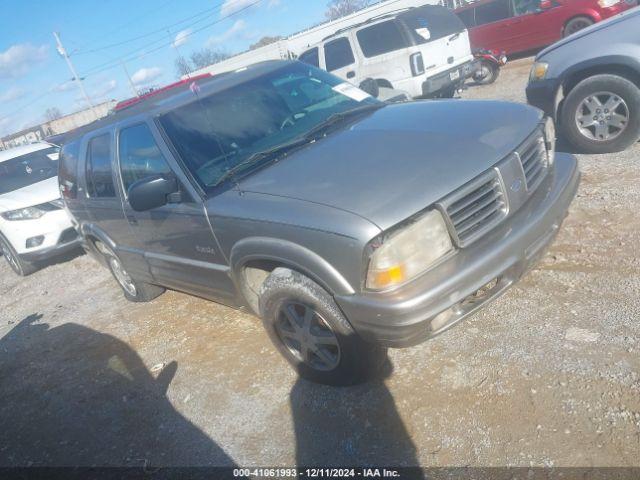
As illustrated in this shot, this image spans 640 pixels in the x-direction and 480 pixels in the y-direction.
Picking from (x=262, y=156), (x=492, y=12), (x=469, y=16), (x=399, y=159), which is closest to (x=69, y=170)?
(x=262, y=156)

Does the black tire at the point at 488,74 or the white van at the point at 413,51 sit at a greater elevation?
the white van at the point at 413,51

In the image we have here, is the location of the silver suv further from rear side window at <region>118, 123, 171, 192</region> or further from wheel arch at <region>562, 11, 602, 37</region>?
wheel arch at <region>562, 11, 602, 37</region>

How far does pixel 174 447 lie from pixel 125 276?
2495 mm

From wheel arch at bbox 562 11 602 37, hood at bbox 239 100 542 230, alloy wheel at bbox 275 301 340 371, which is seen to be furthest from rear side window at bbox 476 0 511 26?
alloy wheel at bbox 275 301 340 371

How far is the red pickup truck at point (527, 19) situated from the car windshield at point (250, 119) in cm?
1049

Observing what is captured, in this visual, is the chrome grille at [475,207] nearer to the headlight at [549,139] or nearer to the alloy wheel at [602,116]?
the headlight at [549,139]

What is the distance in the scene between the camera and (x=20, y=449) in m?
3.21

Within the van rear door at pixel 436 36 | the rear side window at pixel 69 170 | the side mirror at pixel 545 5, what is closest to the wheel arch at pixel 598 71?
the van rear door at pixel 436 36

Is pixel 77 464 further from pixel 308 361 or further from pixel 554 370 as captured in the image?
pixel 554 370

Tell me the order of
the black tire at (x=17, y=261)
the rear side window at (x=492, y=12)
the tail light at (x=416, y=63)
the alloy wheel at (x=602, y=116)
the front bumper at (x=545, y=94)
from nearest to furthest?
the alloy wheel at (x=602, y=116) < the front bumper at (x=545, y=94) < the black tire at (x=17, y=261) < the tail light at (x=416, y=63) < the rear side window at (x=492, y=12)

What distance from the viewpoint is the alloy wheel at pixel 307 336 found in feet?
8.70

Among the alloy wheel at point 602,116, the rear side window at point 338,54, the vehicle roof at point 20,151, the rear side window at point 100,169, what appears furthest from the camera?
the rear side window at point 338,54

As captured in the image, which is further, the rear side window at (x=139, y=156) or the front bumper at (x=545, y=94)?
the front bumper at (x=545, y=94)

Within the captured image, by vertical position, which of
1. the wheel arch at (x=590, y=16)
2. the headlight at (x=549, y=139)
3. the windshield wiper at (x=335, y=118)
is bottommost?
the wheel arch at (x=590, y=16)
